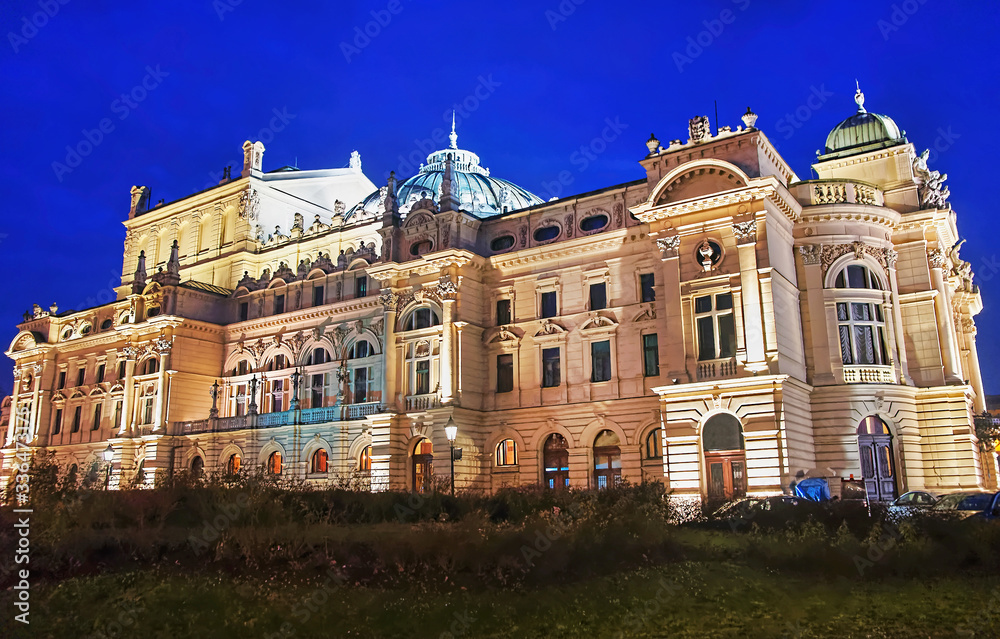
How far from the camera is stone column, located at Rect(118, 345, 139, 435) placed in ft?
180

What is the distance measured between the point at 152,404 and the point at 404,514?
39.1m

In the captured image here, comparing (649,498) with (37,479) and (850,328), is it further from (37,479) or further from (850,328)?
(850,328)

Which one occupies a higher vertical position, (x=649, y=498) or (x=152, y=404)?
(x=152, y=404)

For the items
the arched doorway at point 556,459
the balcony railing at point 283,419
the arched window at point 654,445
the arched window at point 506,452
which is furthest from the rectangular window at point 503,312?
the arched window at point 654,445

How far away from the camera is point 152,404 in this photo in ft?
178

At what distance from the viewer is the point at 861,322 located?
116 ft

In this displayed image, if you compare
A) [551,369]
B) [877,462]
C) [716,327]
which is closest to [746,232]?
[716,327]

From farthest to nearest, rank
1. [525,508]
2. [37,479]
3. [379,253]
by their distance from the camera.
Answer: [379,253], [525,508], [37,479]

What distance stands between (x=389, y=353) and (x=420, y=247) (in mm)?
6045

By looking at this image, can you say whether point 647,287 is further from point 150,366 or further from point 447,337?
point 150,366

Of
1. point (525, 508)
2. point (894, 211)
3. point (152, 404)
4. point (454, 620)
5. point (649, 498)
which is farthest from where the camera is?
point (152, 404)

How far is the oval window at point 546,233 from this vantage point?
41719 millimetres

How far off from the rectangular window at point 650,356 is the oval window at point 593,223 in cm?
625

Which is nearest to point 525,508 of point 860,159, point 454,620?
point 454,620
